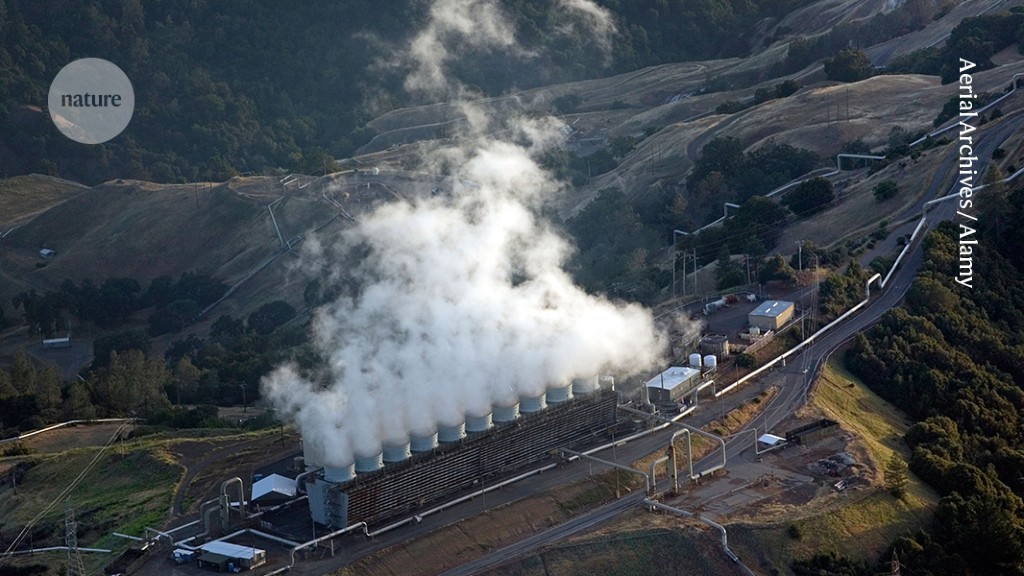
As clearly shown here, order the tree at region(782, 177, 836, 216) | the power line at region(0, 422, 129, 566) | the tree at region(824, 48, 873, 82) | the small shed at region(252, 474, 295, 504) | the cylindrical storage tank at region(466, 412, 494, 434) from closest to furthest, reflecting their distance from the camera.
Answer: the small shed at region(252, 474, 295, 504)
the cylindrical storage tank at region(466, 412, 494, 434)
the power line at region(0, 422, 129, 566)
the tree at region(782, 177, 836, 216)
the tree at region(824, 48, 873, 82)

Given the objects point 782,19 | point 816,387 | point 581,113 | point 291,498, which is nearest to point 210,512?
point 291,498

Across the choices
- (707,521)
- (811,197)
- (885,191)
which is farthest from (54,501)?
(885,191)

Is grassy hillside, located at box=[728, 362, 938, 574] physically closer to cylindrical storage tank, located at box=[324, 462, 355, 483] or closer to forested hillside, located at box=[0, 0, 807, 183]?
cylindrical storage tank, located at box=[324, 462, 355, 483]

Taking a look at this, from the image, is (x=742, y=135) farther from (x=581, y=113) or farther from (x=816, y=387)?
(x=816, y=387)

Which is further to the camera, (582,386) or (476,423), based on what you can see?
(582,386)

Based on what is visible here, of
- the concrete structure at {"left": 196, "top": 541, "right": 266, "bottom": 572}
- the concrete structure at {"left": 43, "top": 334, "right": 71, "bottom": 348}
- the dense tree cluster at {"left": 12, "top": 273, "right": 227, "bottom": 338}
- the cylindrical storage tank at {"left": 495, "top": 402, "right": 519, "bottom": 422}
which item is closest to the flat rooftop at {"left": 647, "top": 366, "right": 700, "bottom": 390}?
the cylindrical storage tank at {"left": 495, "top": 402, "right": 519, "bottom": 422}

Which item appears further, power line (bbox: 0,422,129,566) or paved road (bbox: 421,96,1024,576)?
power line (bbox: 0,422,129,566)

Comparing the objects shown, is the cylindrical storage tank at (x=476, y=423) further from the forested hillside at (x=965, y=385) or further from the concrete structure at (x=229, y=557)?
the forested hillside at (x=965, y=385)

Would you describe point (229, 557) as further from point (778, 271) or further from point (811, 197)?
point (811, 197)
